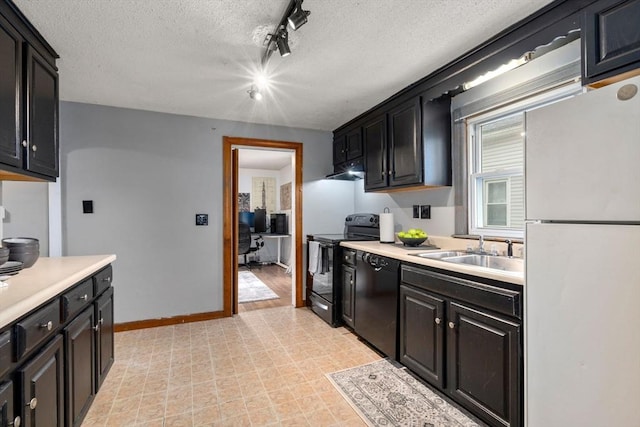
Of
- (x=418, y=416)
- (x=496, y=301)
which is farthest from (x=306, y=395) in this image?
(x=496, y=301)

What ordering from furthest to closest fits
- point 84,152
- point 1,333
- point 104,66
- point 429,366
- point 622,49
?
point 84,152, point 104,66, point 429,366, point 622,49, point 1,333

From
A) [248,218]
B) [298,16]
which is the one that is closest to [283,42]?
[298,16]

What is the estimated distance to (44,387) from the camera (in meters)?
1.22

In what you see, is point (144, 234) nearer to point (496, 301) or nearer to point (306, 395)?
point (306, 395)

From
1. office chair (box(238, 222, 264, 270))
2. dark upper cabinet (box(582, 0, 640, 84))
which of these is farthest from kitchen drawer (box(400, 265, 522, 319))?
office chair (box(238, 222, 264, 270))

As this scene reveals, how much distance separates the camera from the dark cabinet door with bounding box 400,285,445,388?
1926 mm

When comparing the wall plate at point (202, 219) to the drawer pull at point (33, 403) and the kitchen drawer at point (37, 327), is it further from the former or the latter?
the drawer pull at point (33, 403)

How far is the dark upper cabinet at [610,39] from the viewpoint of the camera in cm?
129

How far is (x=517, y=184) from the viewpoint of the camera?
2271 mm

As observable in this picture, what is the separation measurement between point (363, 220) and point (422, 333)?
70.2 inches

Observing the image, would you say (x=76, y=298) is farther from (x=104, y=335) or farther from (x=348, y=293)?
(x=348, y=293)

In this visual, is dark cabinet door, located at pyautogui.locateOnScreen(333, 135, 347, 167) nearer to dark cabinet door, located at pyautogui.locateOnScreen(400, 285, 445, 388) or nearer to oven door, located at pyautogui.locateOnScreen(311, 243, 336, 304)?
oven door, located at pyautogui.locateOnScreen(311, 243, 336, 304)

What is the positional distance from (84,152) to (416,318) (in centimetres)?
340

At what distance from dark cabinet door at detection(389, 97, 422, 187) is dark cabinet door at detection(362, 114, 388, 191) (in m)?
0.10
